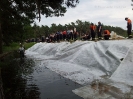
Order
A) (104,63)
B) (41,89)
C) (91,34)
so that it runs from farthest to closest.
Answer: (91,34), (104,63), (41,89)

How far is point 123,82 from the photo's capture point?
4.96m

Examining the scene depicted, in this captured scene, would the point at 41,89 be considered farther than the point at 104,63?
No

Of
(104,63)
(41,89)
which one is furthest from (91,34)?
(41,89)

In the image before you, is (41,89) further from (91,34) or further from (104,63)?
(91,34)

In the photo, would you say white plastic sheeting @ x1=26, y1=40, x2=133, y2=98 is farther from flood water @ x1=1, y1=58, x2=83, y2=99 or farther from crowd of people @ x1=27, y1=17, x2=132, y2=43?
crowd of people @ x1=27, y1=17, x2=132, y2=43

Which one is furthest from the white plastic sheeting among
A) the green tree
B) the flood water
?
the green tree

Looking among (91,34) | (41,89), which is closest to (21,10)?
(41,89)

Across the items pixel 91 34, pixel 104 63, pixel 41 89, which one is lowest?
pixel 41 89

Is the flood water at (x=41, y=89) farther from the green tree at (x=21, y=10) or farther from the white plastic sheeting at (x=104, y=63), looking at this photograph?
the green tree at (x=21, y=10)

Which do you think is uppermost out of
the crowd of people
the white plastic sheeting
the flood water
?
the crowd of people

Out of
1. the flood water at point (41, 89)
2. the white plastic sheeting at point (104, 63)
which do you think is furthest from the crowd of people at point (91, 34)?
the flood water at point (41, 89)

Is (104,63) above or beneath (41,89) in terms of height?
above

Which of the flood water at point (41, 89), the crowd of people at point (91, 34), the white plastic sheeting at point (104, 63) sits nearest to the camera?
the flood water at point (41, 89)

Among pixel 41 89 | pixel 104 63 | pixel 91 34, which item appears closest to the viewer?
pixel 41 89
